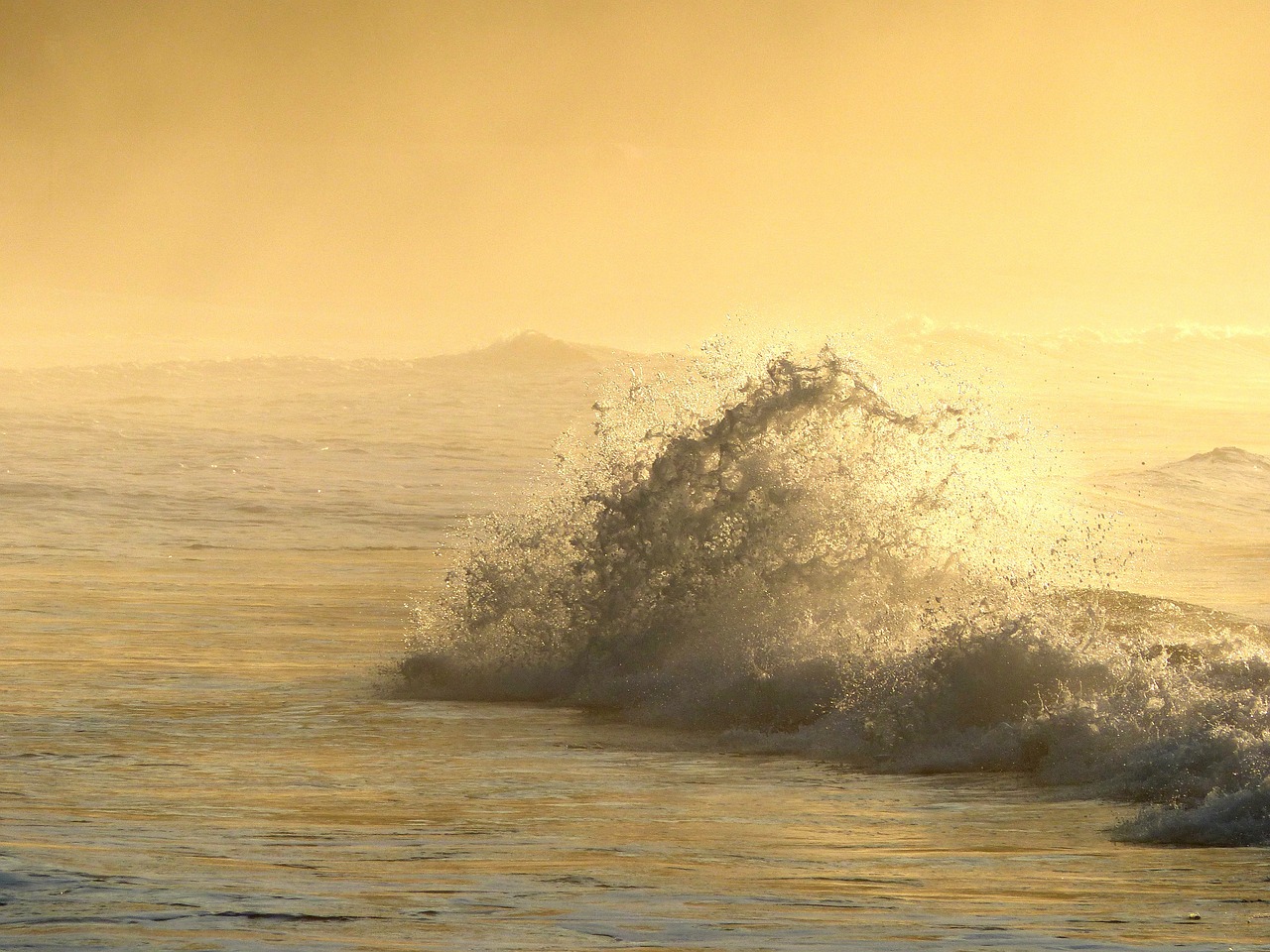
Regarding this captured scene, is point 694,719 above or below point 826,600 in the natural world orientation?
below

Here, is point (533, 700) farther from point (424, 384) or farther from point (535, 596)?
point (424, 384)

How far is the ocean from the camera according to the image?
5.58m

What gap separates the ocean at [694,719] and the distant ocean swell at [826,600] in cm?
3

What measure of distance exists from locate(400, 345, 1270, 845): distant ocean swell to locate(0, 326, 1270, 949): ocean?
29 millimetres

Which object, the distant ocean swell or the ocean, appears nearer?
the ocean

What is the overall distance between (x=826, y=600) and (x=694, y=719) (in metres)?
1.58

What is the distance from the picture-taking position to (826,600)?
11.9 metres

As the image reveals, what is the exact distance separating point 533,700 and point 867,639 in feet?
8.05

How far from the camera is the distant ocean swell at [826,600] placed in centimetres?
912

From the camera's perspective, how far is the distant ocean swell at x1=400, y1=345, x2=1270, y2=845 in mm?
9117

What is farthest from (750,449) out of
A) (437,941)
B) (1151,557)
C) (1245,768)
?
(1151,557)

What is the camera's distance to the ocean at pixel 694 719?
558 centimetres

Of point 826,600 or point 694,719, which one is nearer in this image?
point 694,719

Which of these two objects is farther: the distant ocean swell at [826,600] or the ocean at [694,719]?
the distant ocean swell at [826,600]
